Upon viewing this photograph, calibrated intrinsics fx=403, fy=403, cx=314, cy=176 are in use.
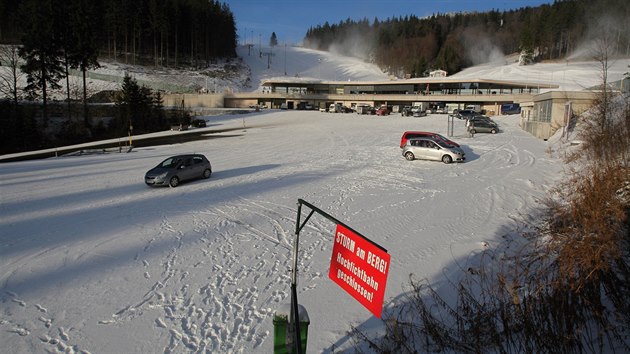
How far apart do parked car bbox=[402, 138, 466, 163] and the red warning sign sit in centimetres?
2141

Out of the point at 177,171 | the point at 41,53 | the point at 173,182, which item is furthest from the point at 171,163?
the point at 41,53

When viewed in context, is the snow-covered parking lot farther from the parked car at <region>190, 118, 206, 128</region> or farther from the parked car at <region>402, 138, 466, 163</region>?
the parked car at <region>190, 118, 206, 128</region>

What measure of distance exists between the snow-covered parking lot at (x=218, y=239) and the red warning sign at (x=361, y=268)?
320cm

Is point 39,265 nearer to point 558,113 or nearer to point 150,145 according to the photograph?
point 150,145

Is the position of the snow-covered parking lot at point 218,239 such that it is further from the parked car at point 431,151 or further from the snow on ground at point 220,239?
the parked car at point 431,151

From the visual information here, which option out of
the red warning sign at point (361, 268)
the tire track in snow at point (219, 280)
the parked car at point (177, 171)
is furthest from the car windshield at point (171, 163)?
the red warning sign at point (361, 268)

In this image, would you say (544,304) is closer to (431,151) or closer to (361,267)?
(361,267)

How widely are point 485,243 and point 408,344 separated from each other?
6090 mm

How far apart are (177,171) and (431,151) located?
14.8 meters

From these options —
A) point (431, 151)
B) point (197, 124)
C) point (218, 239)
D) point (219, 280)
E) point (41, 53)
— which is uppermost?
point (41, 53)

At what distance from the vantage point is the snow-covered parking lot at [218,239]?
294 inches

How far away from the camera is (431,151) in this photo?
2467 centimetres

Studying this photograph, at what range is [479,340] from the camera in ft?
21.5

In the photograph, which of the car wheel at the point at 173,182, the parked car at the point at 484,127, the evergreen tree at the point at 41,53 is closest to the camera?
the car wheel at the point at 173,182
